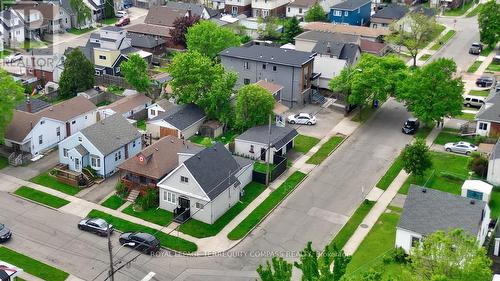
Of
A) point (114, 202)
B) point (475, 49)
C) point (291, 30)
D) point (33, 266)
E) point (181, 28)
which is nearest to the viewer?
point (33, 266)

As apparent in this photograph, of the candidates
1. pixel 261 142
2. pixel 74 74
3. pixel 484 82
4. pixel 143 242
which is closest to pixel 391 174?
pixel 261 142

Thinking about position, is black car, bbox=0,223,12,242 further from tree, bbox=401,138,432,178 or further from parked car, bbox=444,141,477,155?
parked car, bbox=444,141,477,155

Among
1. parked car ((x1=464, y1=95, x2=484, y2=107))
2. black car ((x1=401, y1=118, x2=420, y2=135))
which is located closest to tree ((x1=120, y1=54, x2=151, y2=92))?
black car ((x1=401, y1=118, x2=420, y2=135))

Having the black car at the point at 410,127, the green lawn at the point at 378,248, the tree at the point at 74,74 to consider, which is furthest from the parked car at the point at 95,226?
the black car at the point at 410,127

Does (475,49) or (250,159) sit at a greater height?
(475,49)

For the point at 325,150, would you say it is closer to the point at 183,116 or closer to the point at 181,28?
the point at 183,116

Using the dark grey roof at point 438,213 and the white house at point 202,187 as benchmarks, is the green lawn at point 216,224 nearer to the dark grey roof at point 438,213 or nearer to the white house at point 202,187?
the white house at point 202,187

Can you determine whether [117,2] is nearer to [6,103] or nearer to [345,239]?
[6,103]
